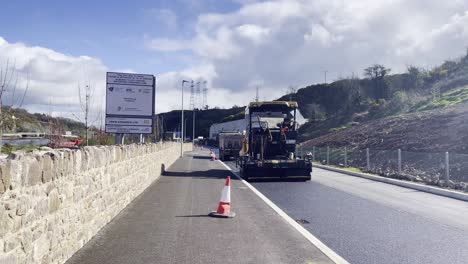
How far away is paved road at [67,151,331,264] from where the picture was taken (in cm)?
750

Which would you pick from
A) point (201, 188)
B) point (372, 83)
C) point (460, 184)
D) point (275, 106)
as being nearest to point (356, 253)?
point (201, 188)

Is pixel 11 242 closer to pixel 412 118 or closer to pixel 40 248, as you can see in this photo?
pixel 40 248

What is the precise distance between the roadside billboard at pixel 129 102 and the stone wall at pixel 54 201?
7333mm

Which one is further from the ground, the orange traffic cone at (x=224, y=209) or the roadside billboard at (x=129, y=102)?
the roadside billboard at (x=129, y=102)

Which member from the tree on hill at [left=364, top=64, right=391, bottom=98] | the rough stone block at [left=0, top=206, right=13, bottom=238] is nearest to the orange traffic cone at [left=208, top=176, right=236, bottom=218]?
the rough stone block at [left=0, top=206, right=13, bottom=238]

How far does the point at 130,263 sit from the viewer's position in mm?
7117

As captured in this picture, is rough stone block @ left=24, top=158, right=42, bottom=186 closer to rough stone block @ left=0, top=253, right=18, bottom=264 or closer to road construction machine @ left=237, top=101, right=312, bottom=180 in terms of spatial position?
rough stone block @ left=0, top=253, right=18, bottom=264

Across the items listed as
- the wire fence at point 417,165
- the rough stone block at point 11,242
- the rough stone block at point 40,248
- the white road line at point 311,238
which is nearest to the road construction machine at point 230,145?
the wire fence at point 417,165

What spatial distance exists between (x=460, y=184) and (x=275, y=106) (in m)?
8.81

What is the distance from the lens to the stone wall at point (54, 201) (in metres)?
5.05

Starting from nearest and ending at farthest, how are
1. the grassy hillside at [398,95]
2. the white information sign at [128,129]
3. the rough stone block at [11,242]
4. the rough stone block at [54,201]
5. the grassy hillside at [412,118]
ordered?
the rough stone block at [11,242] → the rough stone block at [54,201] → the white information sign at [128,129] → the grassy hillside at [412,118] → the grassy hillside at [398,95]

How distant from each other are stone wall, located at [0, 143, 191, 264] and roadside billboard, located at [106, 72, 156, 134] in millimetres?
7333

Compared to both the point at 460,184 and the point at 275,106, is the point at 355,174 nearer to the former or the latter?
the point at 275,106

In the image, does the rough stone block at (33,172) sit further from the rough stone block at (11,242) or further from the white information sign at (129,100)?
the white information sign at (129,100)
